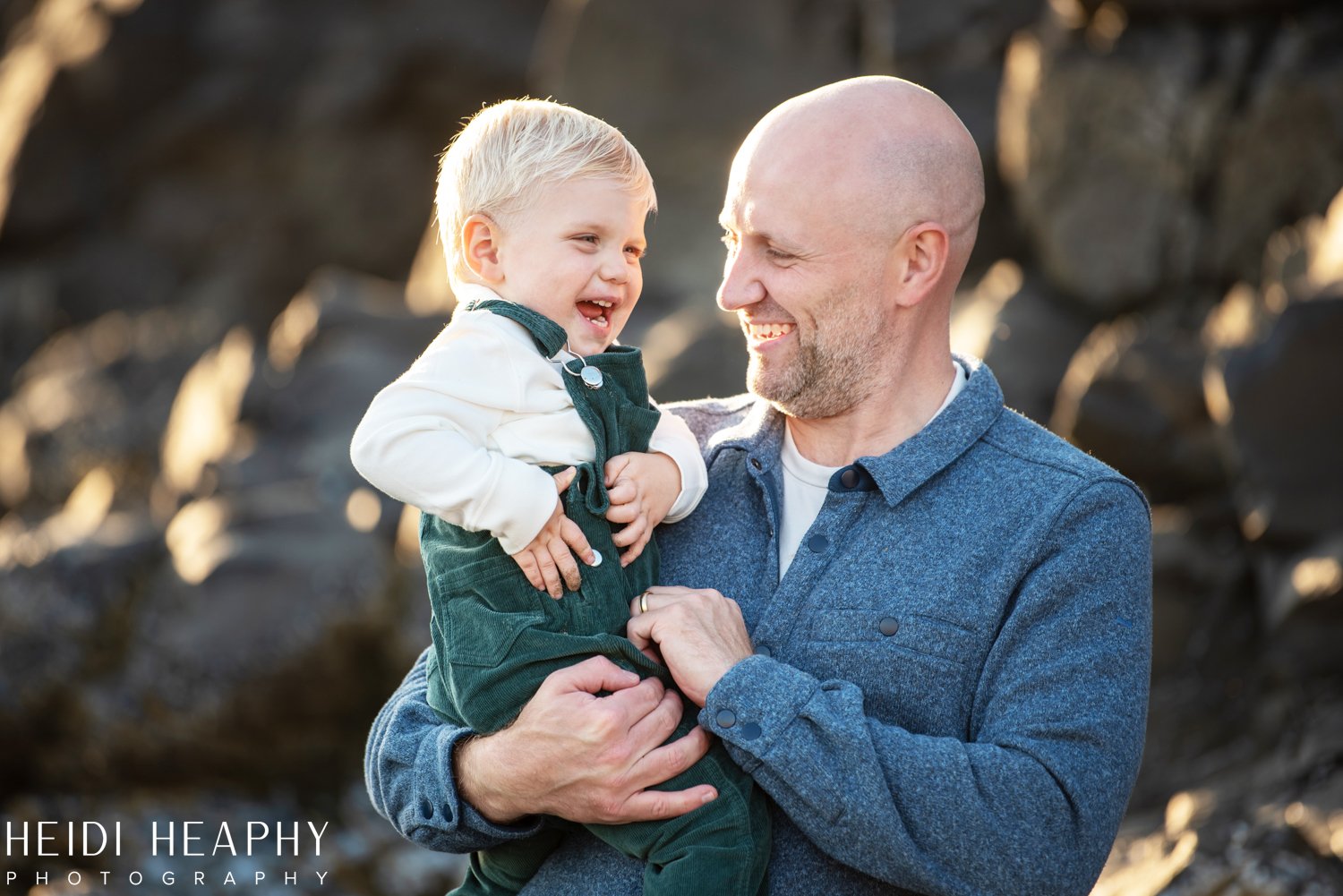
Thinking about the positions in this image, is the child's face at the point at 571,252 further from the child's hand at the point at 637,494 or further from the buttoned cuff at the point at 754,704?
the buttoned cuff at the point at 754,704

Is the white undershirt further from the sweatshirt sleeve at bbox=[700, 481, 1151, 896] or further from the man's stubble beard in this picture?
the sweatshirt sleeve at bbox=[700, 481, 1151, 896]

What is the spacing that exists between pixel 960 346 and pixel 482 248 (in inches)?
140

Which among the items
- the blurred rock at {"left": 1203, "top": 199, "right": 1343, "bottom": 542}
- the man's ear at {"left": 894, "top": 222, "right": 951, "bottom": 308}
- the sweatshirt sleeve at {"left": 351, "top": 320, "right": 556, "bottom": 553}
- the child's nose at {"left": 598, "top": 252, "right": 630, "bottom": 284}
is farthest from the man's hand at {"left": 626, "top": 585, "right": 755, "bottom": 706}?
the blurred rock at {"left": 1203, "top": 199, "right": 1343, "bottom": 542}

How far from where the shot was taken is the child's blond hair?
218 cm

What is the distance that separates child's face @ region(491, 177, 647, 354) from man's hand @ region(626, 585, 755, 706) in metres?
0.42

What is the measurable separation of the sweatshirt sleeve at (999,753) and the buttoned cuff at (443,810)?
409mm

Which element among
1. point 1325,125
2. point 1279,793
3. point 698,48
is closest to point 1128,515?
point 1279,793

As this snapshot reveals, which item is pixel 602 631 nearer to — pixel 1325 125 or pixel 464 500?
pixel 464 500

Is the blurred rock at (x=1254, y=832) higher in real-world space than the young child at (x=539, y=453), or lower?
lower

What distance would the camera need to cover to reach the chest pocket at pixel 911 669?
211cm

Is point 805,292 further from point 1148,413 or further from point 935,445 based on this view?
point 1148,413

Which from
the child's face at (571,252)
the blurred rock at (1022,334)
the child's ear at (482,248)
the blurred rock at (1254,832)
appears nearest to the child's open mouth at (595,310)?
the child's face at (571,252)

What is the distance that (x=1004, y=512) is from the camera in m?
2.16

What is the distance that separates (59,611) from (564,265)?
15.7 ft
